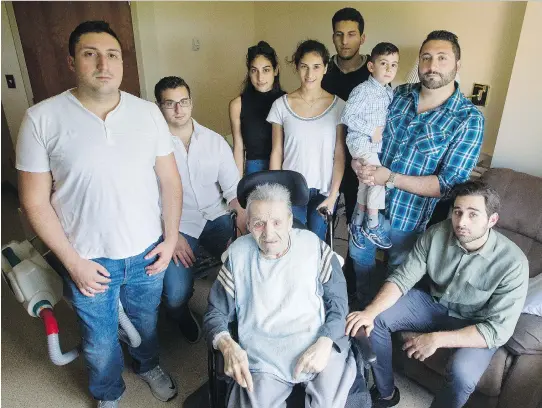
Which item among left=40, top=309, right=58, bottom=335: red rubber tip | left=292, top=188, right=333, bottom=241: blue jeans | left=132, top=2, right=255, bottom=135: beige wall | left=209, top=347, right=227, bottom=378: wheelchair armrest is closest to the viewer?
left=209, top=347, right=227, bottom=378: wheelchair armrest

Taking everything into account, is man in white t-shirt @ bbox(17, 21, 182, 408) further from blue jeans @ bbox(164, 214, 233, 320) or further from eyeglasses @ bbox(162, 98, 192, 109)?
eyeglasses @ bbox(162, 98, 192, 109)

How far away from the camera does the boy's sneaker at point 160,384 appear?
2248 millimetres

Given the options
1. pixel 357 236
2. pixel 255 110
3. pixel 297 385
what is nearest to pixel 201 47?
pixel 255 110

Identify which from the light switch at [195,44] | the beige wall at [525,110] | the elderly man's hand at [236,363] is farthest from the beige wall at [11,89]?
the beige wall at [525,110]

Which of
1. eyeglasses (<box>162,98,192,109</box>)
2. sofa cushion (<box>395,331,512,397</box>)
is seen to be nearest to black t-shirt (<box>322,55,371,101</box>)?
eyeglasses (<box>162,98,192,109</box>)

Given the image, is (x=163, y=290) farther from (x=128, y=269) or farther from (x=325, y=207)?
(x=325, y=207)

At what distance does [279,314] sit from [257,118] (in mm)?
1263

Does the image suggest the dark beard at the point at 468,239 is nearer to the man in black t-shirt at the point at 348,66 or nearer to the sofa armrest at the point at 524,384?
the sofa armrest at the point at 524,384

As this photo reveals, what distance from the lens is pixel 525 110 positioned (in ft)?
8.16

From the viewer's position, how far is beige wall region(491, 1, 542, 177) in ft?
7.77

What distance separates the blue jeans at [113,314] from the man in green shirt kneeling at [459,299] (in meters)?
0.92

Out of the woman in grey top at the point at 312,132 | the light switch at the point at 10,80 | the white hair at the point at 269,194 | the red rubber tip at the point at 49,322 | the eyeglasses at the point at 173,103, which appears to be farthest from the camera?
the light switch at the point at 10,80

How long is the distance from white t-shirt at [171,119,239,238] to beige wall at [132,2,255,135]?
2082mm

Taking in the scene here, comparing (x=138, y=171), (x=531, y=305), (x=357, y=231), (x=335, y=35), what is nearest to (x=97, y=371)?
(x=138, y=171)
